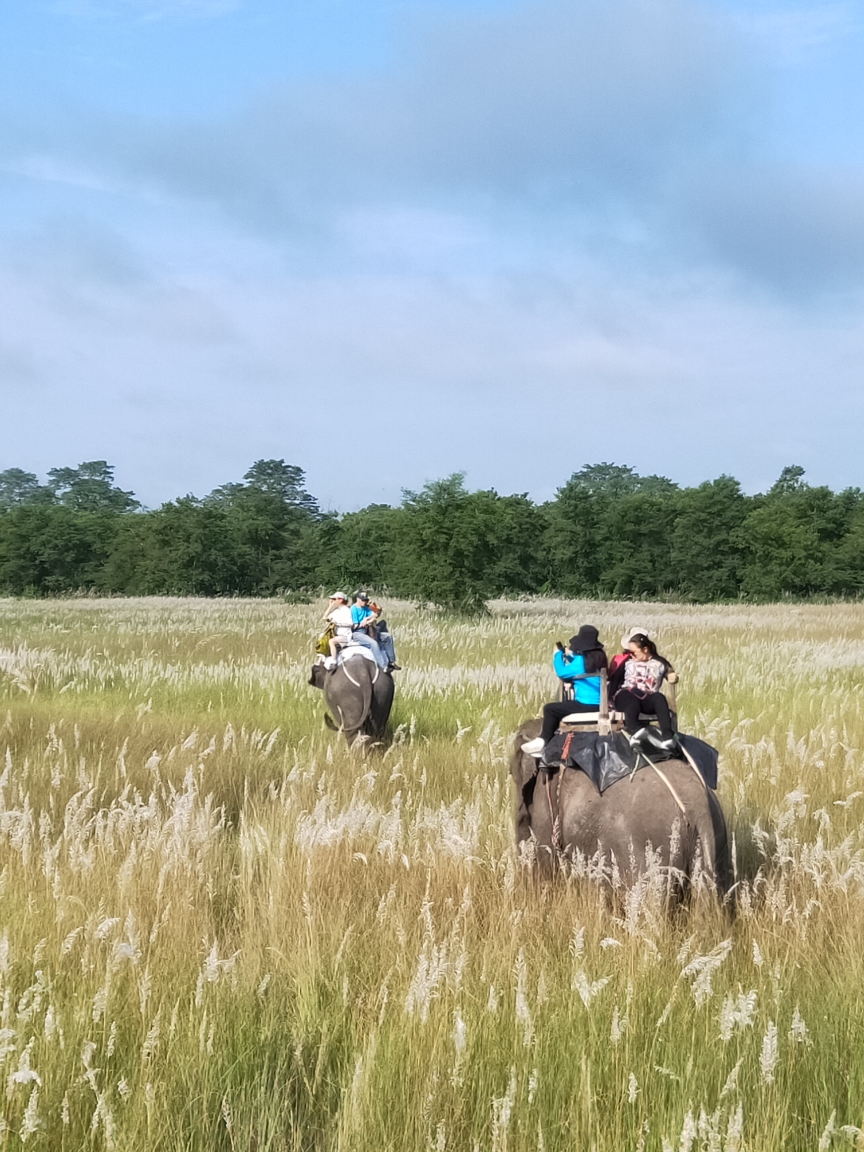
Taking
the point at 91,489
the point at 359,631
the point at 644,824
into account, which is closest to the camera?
the point at 644,824

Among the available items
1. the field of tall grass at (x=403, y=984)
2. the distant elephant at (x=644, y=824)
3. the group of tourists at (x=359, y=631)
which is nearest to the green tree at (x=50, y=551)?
the group of tourists at (x=359, y=631)

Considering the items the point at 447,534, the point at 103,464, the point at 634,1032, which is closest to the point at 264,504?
the point at 447,534

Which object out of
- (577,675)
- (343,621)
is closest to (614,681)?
(577,675)

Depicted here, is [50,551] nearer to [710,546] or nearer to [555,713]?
[710,546]

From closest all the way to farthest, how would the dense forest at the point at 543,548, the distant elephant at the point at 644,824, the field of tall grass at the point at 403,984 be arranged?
the field of tall grass at the point at 403,984 < the distant elephant at the point at 644,824 < the dense forest at the point at 543,548

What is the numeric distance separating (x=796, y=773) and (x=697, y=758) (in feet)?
11.0

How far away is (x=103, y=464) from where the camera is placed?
12644 centimetres

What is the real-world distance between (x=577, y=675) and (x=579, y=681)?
35 millimetres

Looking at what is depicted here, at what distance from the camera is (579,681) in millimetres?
4883

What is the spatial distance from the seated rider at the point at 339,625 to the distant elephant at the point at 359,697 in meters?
0.19

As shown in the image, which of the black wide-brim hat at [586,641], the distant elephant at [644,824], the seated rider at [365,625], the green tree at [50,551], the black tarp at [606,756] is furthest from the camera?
the green tree at [50,551]

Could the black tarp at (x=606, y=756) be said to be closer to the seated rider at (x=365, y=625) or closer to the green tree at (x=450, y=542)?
the seated rider at (x=365, y=625)

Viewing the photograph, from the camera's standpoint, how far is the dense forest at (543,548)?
52969 millimetres

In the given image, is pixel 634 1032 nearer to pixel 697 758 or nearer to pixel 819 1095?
pixel 819 1095
